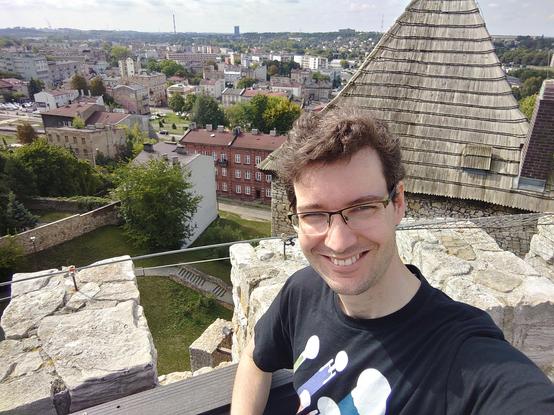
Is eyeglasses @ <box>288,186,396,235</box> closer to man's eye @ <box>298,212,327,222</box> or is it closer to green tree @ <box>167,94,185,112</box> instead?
man's eye @ <box>298,212,327,222</box>

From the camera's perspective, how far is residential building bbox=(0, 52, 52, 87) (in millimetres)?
102688

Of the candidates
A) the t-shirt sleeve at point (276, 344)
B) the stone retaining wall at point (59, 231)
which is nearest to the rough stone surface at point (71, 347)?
the t-shirt sleeve at point (276, 344)

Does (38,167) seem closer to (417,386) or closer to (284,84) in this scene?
(417,386)

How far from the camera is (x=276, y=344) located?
5.56 ft

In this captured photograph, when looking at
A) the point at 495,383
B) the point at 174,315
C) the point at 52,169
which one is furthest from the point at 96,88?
the point at 495,383

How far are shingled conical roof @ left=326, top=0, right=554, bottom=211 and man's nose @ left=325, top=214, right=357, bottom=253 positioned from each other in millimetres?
5193

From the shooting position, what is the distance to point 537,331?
8.75 feet

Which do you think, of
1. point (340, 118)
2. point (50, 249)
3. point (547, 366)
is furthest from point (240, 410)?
point (50, 249)

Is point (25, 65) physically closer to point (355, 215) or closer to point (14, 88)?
point (14, 88)

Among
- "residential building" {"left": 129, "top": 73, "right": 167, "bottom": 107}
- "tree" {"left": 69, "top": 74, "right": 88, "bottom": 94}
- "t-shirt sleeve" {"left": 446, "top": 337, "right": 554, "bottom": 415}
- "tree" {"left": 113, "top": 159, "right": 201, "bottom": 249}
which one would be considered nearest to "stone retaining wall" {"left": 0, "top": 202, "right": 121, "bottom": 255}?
"tree" {"left": 113, "top": 159, "right": 201, "bottom": 249}

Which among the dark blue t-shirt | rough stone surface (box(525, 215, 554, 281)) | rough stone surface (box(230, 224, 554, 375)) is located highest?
the dark blue t-shirt

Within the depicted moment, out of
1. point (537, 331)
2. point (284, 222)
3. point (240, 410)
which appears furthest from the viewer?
point (284, 222)

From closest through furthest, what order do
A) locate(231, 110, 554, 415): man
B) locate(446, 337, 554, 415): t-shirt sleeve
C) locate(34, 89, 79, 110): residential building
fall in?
locate(446, 337, 554, 415): t-shirt sleeve, locate(231, 110, 554, 415): man, locate(34, 89, 79, 110): residential building

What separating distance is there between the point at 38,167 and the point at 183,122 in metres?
46.1
